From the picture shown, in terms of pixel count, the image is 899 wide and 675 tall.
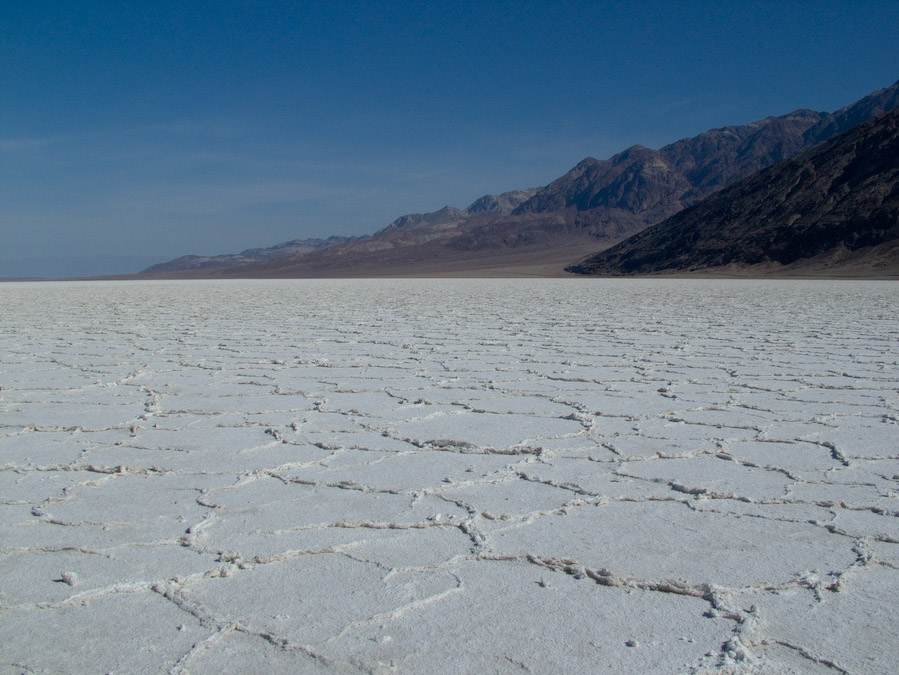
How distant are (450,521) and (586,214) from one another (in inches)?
3272

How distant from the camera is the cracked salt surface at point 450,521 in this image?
4.43 feet

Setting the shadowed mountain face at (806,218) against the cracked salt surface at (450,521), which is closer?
the cracked salt surface at (450,521)

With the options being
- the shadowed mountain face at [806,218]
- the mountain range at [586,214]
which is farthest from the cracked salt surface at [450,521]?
the mountain range at [586,214]

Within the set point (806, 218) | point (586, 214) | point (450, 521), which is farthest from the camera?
point (586, 214)

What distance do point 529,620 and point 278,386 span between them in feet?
8.97

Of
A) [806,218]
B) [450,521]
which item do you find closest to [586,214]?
[806,218]

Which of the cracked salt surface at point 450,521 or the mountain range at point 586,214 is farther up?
the mountain range at point 586,214

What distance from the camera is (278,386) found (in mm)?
3918

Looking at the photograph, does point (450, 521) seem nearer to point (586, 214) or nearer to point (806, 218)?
point (806, 218)

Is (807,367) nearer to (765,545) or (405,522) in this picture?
(765,545)

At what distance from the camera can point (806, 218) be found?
33.0m

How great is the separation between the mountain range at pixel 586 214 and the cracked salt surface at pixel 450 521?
41551 mm

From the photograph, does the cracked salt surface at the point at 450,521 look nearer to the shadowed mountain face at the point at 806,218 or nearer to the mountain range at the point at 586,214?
the shadowed mountain face at the point at 806,218

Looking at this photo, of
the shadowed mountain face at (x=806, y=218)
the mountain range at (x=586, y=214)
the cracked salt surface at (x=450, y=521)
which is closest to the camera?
the cracked salt surface at (x=450, y=521)
